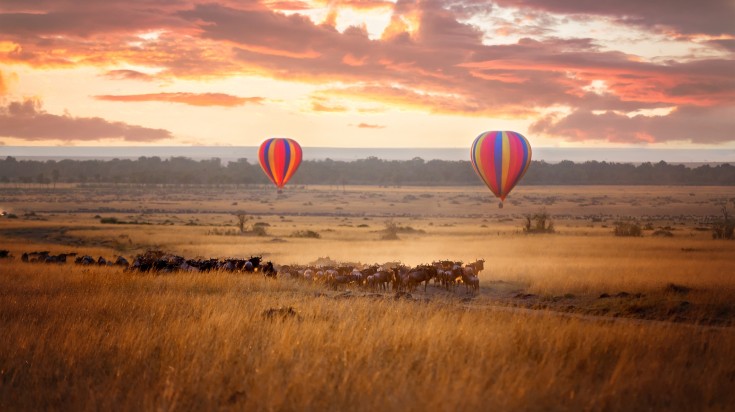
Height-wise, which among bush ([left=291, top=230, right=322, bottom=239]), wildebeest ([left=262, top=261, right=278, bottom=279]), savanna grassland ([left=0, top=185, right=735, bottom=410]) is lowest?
bush ([left=291, top=230, right=322, bottom=239])

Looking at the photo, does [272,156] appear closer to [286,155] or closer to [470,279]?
[286,155]

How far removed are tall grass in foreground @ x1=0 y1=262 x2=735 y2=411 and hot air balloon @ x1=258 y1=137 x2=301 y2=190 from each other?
55187 millimetres

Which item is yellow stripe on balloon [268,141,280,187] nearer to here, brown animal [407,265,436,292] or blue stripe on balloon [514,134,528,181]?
blue stripe on balloon [514,134,528,181]

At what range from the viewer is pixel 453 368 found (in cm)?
1007

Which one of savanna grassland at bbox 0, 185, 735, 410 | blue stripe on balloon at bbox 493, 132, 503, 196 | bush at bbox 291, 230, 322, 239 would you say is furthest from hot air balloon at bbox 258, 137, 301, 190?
savanna grassland at bbox 0, 185, 735, 410

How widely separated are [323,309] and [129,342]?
5051 mm

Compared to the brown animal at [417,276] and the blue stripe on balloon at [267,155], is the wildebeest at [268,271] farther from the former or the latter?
the blue stripe on balloon at [267,155]

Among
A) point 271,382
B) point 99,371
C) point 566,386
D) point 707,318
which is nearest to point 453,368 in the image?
point 566,386

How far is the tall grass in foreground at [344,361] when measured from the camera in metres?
8.77

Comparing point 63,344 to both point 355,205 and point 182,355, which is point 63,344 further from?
point 355,205

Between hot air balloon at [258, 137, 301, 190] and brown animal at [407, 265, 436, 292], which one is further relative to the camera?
hot air balloon at [258, 137, 301, 190]

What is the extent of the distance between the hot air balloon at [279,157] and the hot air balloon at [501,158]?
26.6 m

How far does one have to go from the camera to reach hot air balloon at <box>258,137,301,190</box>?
2758 inches

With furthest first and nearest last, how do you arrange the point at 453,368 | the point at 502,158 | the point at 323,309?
the point at 502,158, the point at 323,309, the point at 453,368
